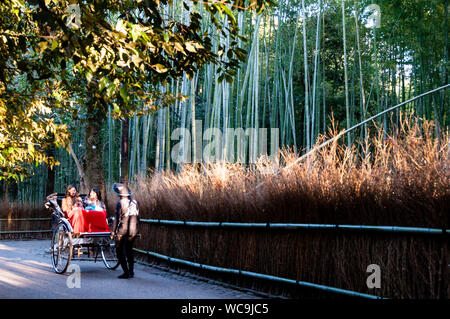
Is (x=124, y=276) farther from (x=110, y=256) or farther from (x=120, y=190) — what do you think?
(x=110, y=256)

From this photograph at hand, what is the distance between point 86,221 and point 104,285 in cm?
191

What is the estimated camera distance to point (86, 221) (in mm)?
8781

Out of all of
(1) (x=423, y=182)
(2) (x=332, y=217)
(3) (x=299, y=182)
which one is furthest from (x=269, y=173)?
(1) (x=423, y=182)

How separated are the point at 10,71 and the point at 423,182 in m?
5.23

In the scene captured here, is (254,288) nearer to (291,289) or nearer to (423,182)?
(291,289)

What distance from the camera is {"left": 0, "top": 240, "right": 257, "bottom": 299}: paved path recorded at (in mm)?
6230

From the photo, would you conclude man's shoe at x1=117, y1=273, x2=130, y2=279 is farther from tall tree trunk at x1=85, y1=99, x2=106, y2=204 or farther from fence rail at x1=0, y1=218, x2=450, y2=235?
tall tree trunk at x1=85, y1=99, x2=106, y2=204

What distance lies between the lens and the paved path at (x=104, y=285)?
623 centimetres

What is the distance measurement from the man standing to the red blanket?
3.02 feet

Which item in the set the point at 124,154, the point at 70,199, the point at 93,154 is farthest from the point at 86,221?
the point at 124,154

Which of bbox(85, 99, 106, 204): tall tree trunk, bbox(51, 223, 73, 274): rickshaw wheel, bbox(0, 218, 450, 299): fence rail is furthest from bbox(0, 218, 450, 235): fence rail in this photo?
bbox(85, 99, 106, 204): tall tree trunk

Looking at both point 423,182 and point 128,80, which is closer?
point 423,182
